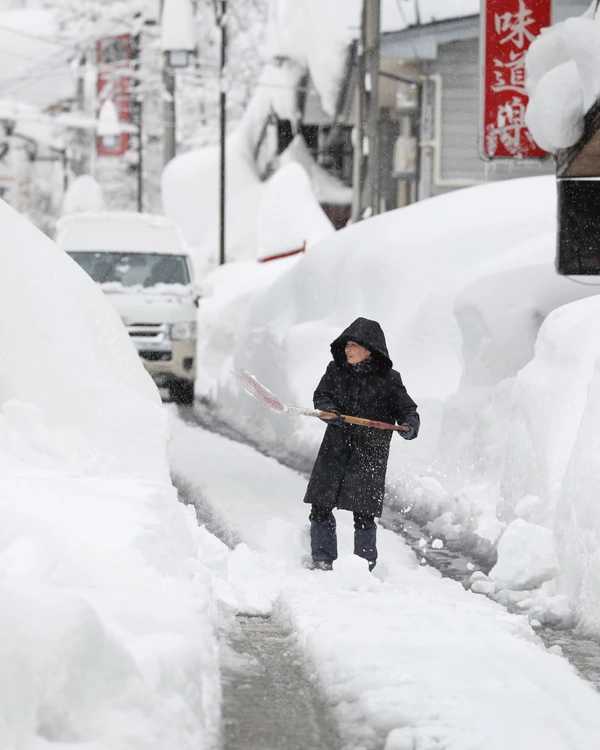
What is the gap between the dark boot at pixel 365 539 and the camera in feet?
21.6

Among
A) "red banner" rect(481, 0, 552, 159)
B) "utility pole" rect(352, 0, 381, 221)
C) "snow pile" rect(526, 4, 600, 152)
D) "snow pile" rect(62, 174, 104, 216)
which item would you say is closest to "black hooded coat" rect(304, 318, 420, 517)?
"snow pile" rect(526, 4, 600, 152)

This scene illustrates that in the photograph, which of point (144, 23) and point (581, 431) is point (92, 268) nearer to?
point (581, 431)

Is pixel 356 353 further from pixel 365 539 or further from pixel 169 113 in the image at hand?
pixel 169 113

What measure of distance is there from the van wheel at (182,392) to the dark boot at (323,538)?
29.0 ft

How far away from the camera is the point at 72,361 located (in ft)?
22.0

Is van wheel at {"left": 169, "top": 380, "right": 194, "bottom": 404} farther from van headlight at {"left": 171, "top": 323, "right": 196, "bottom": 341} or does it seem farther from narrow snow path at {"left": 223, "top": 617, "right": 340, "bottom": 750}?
narrow snow path at {"left": 223, "top": 617, "right": 340, "bottom": 750}

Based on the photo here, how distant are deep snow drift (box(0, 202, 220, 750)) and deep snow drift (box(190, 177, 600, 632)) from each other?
204 cm

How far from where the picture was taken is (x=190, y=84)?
43.6m

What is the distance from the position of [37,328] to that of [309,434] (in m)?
5.22

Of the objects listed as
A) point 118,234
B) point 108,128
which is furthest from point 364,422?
point 108,128

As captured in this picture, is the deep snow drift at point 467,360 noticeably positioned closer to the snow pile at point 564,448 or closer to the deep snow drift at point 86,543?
the snow pile at point 564,448

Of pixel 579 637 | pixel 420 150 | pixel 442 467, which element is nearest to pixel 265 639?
pixel 579 637

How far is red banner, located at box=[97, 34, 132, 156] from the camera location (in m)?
40.9

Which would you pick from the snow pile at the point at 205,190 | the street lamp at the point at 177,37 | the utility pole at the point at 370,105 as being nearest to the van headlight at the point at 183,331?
the utility pole at the point at 370,105
